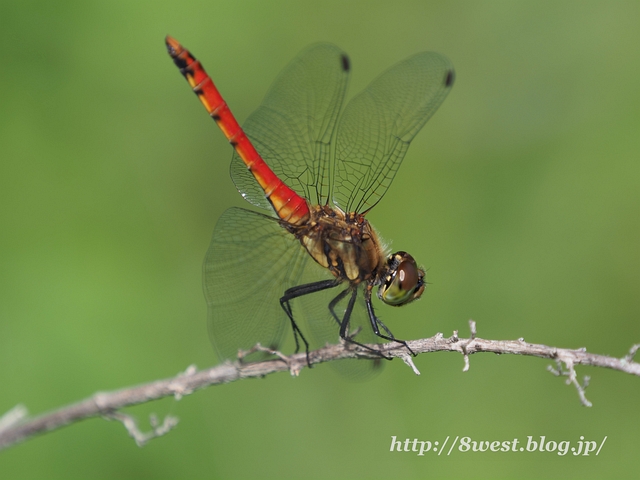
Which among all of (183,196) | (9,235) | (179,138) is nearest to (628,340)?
(183,196)

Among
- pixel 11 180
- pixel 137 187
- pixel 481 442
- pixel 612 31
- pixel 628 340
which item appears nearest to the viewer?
pixel 481 442

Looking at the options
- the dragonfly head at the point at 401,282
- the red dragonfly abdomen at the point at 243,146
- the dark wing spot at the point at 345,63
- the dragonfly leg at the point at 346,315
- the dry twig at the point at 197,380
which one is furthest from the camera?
the dark wing spot at the point at 345,63

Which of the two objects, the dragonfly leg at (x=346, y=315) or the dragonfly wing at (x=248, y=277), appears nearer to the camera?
the dragonfly leg at (x=346, y=315)

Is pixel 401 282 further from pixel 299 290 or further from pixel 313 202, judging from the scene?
pixel 313 202

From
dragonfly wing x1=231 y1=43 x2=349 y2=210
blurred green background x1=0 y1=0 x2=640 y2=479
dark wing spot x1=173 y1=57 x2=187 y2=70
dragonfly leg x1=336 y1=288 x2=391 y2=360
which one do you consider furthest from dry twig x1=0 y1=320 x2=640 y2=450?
dark wing spot x1=173 y1=57 x2=187 y2=70

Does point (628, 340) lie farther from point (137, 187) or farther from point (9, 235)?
point (9, 235)

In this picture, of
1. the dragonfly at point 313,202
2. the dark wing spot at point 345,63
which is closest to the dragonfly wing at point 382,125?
the dragonfly at point 313,202

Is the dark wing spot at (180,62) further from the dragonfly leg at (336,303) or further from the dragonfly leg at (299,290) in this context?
the dragonfly leg at (336,303)
